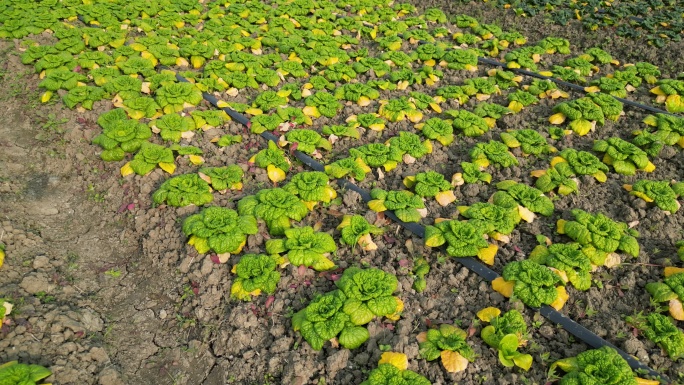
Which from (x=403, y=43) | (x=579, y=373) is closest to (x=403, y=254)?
(x=579, y=373)

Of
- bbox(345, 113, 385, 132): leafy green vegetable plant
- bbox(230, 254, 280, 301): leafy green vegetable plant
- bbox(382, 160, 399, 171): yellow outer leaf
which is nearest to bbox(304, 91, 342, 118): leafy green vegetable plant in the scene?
bbox(345, 113, 385, 132): leafy green vegetable plant

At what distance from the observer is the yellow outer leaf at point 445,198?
15.6 ft

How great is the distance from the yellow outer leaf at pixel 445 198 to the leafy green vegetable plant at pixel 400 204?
0.84ft

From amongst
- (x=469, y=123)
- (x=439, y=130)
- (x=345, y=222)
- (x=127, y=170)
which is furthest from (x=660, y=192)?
(x=127, y=170)

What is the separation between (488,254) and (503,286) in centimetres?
34

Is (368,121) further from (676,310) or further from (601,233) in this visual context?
(676,310)

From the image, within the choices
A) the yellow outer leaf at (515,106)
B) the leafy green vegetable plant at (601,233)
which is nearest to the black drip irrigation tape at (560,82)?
the yellow outer leaf at (515,106)

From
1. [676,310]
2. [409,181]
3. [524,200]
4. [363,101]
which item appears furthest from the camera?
[363,101]

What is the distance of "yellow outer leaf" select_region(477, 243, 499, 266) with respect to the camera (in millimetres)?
4078

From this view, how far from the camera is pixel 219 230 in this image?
13.8ft

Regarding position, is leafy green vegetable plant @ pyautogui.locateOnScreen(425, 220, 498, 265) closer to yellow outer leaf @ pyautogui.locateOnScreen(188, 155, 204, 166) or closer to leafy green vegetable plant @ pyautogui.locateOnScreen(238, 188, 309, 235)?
leafy green vegetable plant @ pyautogui.locateOnScreen(238, 188, 309, 235)

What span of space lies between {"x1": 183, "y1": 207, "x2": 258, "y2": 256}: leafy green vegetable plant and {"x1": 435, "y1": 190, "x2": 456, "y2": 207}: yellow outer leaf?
1.98 metres

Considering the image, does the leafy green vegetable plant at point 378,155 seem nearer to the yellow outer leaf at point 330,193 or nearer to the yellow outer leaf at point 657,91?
the yellow outer leaf at point 330,193

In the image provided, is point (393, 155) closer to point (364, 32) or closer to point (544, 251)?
point (544, 251)
